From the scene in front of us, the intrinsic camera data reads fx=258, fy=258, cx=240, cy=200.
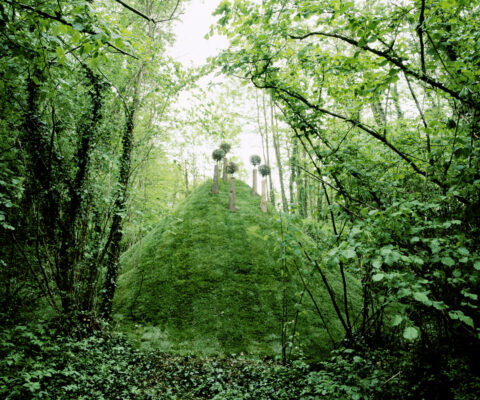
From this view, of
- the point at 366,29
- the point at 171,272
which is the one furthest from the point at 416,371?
the point at 171,272

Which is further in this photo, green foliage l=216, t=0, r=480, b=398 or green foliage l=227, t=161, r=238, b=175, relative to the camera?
green foliage l=227, t=161, r=238, b=175

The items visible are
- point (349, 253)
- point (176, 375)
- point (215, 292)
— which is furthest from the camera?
point (215, 292)

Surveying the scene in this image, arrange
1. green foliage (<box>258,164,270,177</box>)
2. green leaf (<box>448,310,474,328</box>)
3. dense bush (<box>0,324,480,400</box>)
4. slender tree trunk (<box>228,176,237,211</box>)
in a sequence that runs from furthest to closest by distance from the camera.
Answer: green foliage (<box>258,164,270,177</box>) < slender tree trunk (<box>228,176,237,211</box>) < dense bush (<box>0,324,480,400</box>) < green leaf (<box>448,310,474,328</box>)

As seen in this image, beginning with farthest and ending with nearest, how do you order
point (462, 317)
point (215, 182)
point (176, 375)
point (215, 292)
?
1. point (215, 182)
2. point (215, 292)
3. point (176, 375)
4. point (462, 317)

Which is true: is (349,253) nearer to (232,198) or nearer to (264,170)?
(232,198)

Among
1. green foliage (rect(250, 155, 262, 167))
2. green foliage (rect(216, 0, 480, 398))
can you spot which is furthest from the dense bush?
green foliage (rect(250, 155, 262, 167))

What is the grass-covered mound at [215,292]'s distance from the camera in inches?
246

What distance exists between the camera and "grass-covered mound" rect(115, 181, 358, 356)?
20.5 feet

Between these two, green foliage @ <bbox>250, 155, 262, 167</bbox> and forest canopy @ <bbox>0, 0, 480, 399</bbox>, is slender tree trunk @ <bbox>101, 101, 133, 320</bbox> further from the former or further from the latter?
green foliage @ <bbox>250, 155, 262, 167</bbox>

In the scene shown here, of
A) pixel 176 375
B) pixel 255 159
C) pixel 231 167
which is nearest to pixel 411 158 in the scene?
pixel 176 375

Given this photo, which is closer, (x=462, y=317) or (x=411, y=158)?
(x=462, y=317)

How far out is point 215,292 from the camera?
7527 mm

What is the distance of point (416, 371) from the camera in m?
3.15

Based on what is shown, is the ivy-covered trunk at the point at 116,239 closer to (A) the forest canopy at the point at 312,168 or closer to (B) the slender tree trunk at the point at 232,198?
(A) the forest canopy at the point at 312,168
